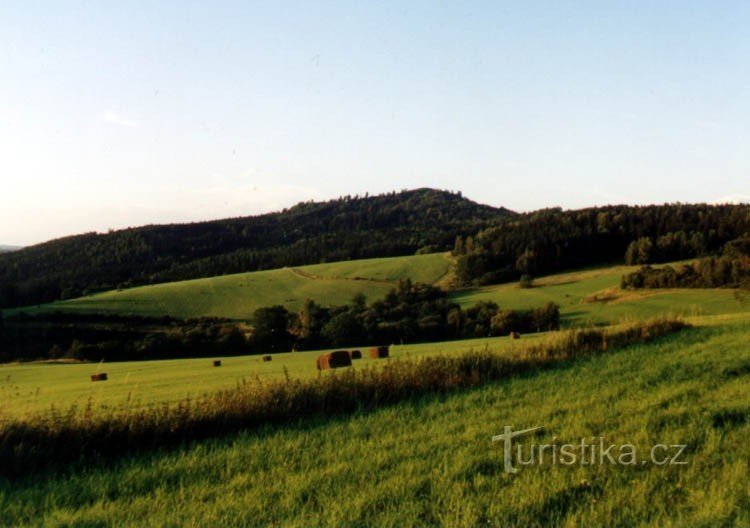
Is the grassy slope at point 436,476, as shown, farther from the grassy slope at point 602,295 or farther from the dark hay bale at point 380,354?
the grassy slope at point 602,295

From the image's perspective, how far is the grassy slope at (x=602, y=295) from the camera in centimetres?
5469

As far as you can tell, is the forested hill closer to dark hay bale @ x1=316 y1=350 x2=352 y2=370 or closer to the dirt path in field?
the dirt path in field

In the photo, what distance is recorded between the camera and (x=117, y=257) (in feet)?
440

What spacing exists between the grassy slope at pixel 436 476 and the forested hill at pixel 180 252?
99232 mm

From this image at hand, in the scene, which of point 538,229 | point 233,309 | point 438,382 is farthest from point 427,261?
point 438,382

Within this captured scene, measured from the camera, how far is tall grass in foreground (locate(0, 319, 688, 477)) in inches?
380

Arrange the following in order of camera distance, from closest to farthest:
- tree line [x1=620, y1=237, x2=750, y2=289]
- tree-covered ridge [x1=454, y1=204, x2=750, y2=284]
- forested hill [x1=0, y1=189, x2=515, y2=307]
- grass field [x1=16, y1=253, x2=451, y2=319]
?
tree line [x1=620, y1=237, x2=750, y2=289] → grass field [x1=16, y1=253, x2=451, y2=319] → tree-covered ridge [x1=454, y1=204, x2=750, y2=284] → forested hill [x1=0, y1=189, x2=515, y2=307]

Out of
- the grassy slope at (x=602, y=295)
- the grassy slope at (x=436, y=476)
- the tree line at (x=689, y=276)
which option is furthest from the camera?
the tree line at (x=689, y=276)

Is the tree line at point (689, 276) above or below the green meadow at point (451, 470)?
below

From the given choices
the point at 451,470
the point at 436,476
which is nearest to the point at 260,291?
the point at 451,470

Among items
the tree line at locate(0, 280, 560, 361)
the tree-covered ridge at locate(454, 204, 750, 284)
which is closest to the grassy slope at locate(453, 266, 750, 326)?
the tree line at locate(0, 280, 560, 361)

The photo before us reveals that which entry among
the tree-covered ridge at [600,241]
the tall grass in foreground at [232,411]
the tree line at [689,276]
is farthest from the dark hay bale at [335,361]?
the tree-covered ridge at [600,241]

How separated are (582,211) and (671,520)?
12096cm

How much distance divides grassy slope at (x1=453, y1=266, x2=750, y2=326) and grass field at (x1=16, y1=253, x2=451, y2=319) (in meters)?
15.8
